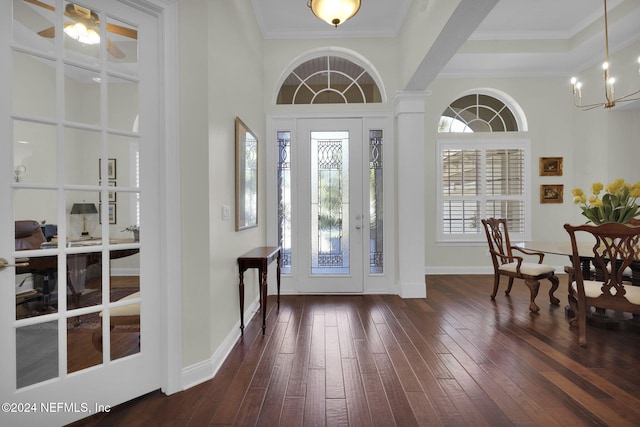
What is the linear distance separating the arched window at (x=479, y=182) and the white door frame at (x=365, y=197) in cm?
166

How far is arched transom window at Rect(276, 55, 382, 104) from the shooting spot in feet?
14.0

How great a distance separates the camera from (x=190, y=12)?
2.01m

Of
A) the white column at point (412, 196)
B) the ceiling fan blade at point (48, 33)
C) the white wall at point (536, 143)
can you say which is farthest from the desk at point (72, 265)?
the white wall at point (536, 143)

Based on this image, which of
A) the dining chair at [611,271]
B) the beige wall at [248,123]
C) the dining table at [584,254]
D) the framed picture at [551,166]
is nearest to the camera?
the beige wall at [248,123]

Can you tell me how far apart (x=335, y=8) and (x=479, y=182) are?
4.08 meters

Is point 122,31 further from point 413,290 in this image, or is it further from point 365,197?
point 413,290

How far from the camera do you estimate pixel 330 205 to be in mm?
4195

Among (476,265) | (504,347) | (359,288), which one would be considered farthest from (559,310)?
(359,288)

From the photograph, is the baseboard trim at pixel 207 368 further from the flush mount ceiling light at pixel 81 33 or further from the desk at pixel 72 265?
the flush mount ceiling light at pixel 81 33

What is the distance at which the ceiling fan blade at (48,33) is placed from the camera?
5.23 feet

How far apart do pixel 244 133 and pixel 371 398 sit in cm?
248

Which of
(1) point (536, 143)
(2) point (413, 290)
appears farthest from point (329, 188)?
(1) point (536, 143)

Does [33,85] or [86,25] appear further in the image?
[86,25]

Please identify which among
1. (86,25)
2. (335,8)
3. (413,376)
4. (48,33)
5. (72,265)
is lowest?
(413,376)
